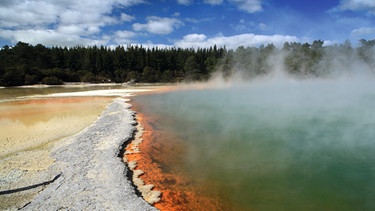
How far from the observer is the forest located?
46.7m

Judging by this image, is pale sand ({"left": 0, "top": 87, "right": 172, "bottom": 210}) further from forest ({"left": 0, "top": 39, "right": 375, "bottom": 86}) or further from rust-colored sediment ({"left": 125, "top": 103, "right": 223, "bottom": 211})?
forest ({"left": 0, "top": 39, "right": 375, "bottom": 86})

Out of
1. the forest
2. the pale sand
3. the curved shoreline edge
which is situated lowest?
the pale sand

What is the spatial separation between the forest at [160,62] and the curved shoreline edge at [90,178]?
131 ft

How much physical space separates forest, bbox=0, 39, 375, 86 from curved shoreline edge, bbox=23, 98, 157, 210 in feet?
131

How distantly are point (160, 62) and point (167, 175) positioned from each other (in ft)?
216

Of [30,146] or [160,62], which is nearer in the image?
[30,146]

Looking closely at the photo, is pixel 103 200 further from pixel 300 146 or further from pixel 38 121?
pixel 38 121

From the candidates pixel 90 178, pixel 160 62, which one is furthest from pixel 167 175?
pixel 160 62

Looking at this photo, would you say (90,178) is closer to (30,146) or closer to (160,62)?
(30,146)

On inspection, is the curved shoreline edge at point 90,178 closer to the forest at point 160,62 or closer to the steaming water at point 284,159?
the steaming water at point 284,159

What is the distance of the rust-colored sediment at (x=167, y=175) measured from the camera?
19.7ft

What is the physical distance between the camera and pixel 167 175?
7562 mm

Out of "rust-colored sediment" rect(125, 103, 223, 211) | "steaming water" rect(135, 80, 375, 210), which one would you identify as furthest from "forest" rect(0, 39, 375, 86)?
"rust-colored sediment" rect(125, 103, 223, 211)

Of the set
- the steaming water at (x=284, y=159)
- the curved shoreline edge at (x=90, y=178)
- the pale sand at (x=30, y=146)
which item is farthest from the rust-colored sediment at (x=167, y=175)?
the pale sand at (x=30, y=146)
